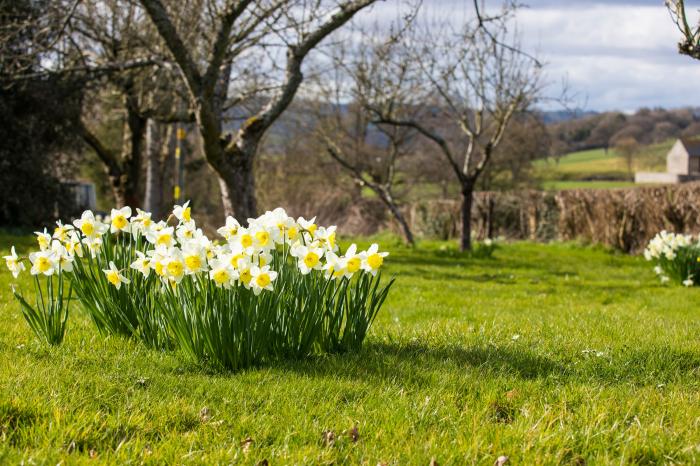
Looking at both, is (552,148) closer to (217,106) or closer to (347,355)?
(217,106)

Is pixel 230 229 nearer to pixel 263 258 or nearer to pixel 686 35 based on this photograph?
pixel 263 258

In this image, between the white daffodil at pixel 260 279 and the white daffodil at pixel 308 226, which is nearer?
the white daffodil at pixel 260 279

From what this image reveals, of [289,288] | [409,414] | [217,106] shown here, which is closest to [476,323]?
[289,288]

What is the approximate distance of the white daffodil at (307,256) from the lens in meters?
4.16

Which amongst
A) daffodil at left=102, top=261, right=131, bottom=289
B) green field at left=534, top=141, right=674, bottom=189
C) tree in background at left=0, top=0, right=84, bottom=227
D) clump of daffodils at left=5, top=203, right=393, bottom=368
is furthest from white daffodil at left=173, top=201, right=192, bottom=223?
green field at left=534, top=141, right=674, bottom=189

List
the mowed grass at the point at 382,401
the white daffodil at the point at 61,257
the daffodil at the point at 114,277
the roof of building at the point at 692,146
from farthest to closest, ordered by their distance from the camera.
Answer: the roof of building at the point at 692,146
the white daffodil at the point at 61,257
the daffodil at the point at 114,277
the mowed grass at the point at 382,401

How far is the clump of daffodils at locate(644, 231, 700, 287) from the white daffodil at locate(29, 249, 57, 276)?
8.31m

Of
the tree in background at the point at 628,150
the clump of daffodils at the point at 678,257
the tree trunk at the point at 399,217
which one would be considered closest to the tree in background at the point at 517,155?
the tree trunk at the point at 399,217

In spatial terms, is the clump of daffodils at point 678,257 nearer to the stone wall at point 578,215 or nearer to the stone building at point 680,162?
the stone wall at point 578,215

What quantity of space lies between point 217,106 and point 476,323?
7.69 meters

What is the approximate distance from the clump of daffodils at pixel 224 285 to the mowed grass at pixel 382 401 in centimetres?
16

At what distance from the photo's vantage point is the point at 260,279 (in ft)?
12.8

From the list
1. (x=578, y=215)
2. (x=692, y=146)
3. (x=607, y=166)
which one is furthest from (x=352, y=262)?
(x=607, y=166)

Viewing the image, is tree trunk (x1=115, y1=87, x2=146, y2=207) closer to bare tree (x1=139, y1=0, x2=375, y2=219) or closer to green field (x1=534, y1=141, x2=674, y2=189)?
bare tree (x1=139, y1=0, x2=375, y2=219)
